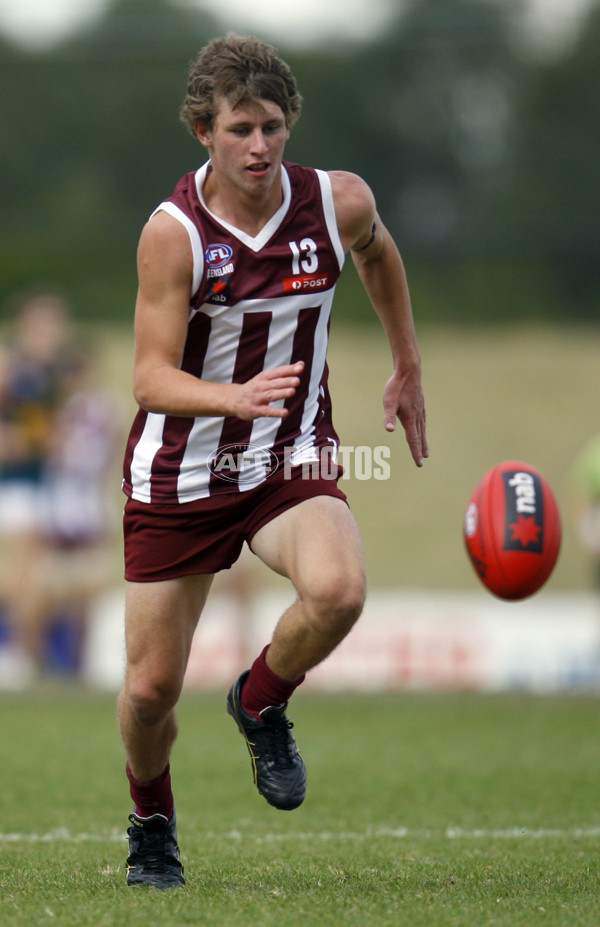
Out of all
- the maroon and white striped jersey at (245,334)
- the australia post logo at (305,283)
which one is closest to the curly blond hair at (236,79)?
the maroon and white striped jersey at (245,334)

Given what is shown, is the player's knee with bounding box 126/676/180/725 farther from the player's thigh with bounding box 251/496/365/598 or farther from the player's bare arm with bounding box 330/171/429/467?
the player's bare arm with bounding box 330/171/429/467

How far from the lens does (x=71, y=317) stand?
2608cm

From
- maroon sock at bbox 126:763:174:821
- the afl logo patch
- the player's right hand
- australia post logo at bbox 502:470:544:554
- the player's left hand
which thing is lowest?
maroon sock at bbox 126:763:174:821

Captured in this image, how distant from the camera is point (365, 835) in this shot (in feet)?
18.2

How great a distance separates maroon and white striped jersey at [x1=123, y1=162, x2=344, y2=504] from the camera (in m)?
4.39

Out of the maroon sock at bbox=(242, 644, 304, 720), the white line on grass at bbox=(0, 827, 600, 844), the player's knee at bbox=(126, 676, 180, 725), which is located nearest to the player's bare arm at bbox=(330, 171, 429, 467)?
the maroon sock at bbox=(242, 644, 304, 720)

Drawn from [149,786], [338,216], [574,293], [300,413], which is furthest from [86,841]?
[574,293]

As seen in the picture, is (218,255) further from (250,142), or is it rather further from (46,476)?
(46,476)

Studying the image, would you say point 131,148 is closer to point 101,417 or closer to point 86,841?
point 101,417

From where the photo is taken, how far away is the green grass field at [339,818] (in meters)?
4.00

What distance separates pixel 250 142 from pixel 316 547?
1.25 m

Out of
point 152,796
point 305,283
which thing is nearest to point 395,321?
point 305,283

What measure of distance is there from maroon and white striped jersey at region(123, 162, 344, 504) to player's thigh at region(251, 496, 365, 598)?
0.19 meters

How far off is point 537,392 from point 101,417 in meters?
15.8
